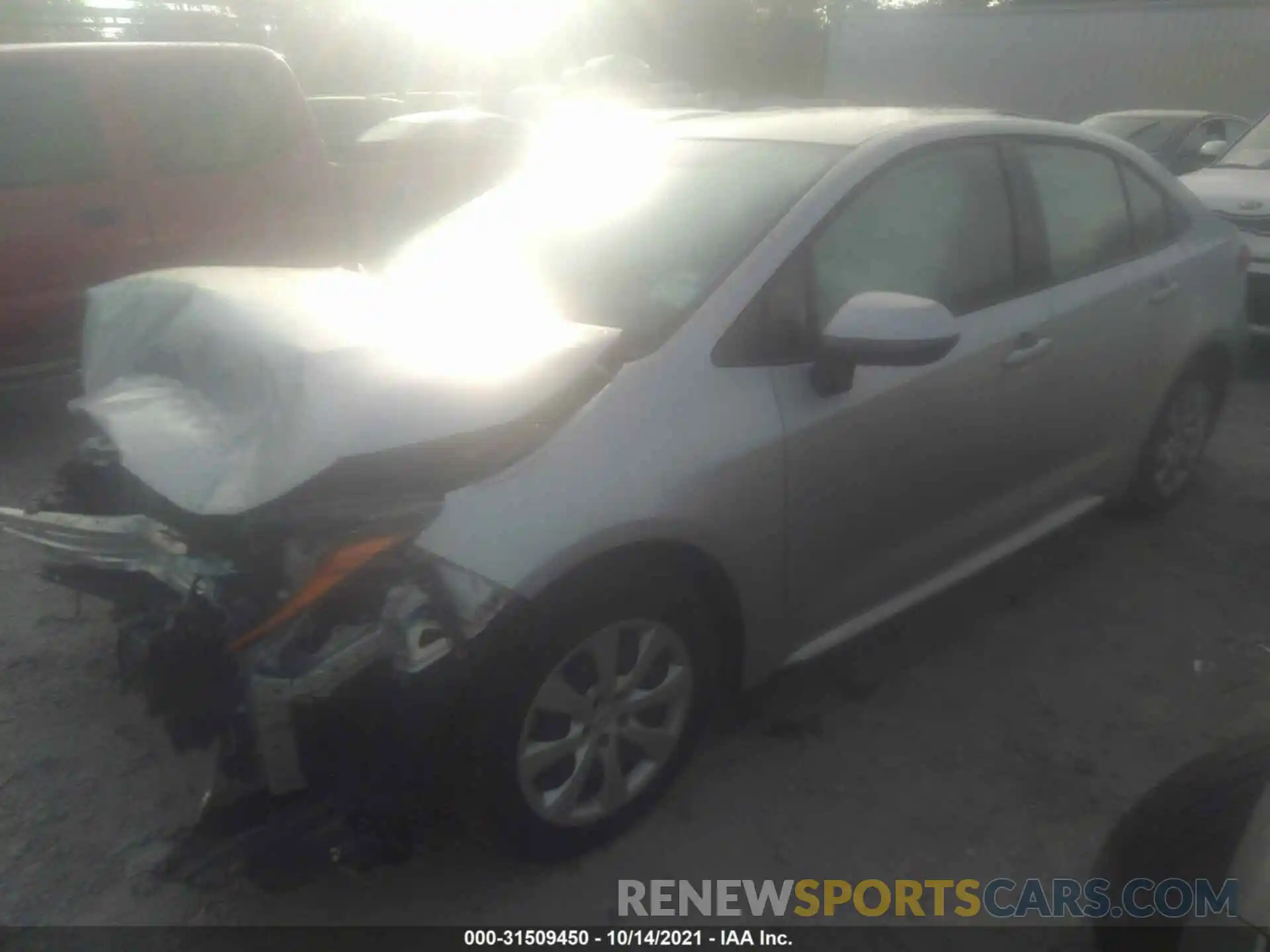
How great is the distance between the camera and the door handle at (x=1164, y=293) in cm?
390

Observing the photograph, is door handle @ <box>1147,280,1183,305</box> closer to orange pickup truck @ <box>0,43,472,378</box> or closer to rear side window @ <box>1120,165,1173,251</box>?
rear side window @ <box>1120,165,1173,251</box>

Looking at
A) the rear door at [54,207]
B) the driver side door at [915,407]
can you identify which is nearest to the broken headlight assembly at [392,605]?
the driver side door at [915,407]

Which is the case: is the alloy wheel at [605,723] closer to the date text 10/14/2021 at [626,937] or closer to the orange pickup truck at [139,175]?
the date text 10/14/2021 at [626,937]

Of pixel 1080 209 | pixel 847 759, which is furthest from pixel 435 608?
pixel 1080 209

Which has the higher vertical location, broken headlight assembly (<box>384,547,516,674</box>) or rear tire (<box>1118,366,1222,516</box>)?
broken headlight assembly (<box>384,547,516,674</box>)

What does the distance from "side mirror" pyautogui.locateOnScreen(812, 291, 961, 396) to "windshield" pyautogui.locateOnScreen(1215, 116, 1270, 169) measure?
640 cm

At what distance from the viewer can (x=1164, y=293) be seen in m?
3.95

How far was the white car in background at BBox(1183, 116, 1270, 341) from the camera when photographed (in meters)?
6.70

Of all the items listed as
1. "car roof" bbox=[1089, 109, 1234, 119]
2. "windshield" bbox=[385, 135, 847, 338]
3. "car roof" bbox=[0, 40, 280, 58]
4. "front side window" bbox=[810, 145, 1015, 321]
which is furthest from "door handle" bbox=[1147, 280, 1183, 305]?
"car roof" bbox=[1089, 109, 1234, 119]

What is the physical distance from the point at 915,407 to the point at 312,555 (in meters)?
1.68

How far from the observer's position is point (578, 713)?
248cm

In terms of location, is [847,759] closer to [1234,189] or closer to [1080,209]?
[1080,209]

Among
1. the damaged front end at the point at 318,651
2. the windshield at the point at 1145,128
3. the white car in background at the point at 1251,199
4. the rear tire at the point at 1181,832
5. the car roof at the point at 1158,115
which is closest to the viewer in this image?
the rear tire at the point at 1181,832

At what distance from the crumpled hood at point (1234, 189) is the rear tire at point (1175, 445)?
3.00 m
